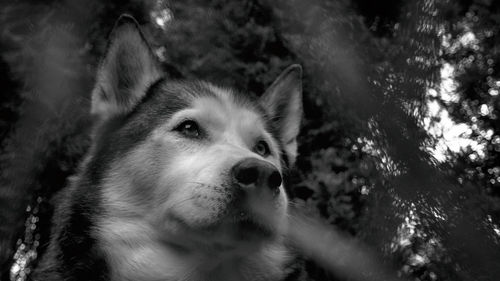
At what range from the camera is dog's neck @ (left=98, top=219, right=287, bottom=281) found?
3113mm

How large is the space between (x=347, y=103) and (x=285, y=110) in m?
2.21

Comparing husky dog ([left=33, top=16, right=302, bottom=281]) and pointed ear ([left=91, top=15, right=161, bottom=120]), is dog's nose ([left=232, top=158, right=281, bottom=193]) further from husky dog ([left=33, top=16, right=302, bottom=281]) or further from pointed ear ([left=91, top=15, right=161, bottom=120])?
Answer: pointed ear ([left=91, top=15, right=161, bottom=120])

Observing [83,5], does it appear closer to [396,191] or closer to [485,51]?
[396,191]

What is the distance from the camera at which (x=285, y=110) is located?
4234 mm

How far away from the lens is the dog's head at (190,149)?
110 inches

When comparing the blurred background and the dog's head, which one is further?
the dog's head

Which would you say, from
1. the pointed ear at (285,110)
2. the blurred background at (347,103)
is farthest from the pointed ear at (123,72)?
the pointed ear at (285,110)

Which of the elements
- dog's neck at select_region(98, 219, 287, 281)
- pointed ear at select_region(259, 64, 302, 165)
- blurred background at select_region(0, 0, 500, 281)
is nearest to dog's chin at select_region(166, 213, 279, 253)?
dog's neck at select_region(98, 219, 287, 281)

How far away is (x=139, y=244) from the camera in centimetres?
319

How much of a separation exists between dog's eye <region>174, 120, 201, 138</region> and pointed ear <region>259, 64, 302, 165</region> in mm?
882

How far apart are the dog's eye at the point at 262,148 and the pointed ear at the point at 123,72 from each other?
883mm

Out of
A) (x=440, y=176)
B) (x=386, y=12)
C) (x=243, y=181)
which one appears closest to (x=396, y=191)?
(x=440, y=176)

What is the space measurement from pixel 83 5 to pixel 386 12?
1.41m

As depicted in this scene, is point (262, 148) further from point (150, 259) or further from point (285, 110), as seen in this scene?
point (150, 259)
